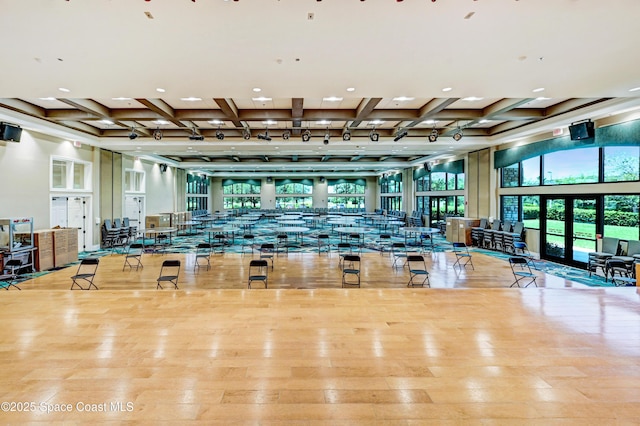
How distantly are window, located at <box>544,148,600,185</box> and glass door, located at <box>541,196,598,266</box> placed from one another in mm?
523

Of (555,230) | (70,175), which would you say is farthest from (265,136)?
(555,230)

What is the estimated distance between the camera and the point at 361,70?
180 inches

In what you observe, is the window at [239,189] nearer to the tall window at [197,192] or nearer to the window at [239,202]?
the window at [239,202]

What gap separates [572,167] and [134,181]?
17426 mm

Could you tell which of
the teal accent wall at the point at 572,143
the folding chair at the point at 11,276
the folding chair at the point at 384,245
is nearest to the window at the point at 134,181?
the folding chair at the point at 11,276

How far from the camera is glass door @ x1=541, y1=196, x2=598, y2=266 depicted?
27.8ft

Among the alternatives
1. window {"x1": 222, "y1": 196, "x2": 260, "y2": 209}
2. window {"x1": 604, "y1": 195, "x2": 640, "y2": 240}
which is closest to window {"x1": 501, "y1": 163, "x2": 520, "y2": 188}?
window {"x1": 604, "y1": 195, "x2": 640, "y2": 240}

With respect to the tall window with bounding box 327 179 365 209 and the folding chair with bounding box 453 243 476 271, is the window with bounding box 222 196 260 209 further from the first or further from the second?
the folding chair with bounding box 453 243 476 271

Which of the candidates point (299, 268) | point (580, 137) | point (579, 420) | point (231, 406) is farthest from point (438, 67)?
point (580, 137)

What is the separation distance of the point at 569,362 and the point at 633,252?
5.89 m

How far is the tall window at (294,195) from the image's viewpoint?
2964 centimetres

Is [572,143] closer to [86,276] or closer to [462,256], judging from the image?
[462,256]

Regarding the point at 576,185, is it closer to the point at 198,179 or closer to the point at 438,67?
the point at 438,67

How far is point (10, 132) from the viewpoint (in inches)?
314
